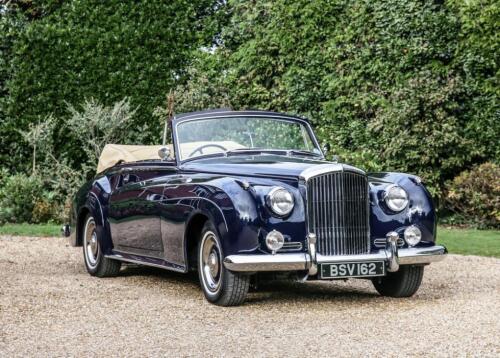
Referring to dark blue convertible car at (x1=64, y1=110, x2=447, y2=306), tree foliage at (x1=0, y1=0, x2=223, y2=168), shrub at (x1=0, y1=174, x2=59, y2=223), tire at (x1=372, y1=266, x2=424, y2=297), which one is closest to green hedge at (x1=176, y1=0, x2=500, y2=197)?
tree foliage at (x1=0, y1=0, x2=223, y2=168)

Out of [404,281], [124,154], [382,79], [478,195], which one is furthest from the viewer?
[382,79]

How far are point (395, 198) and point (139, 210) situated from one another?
2.43 metres

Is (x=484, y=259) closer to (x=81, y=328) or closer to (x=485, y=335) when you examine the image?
(x=485, y=335)

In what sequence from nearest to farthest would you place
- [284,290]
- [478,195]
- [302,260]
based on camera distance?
[302,260] → [284,290] → [478,195]

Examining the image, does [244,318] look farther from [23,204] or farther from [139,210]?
[23,204]

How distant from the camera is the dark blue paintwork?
711 cm

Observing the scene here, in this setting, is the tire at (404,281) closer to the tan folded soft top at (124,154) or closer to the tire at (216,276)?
the tire at (216,276)

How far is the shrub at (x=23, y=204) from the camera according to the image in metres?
16.0

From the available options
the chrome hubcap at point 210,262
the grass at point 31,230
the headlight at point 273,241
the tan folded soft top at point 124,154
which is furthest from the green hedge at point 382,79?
the headlight at point 273,241

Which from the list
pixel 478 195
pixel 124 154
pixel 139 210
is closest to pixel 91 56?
pixel 124 154

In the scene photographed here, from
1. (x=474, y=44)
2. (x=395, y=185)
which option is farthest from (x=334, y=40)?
(x=395, y=185)

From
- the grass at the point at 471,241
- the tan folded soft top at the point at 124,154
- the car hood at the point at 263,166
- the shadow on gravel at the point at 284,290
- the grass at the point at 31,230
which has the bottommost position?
the shadow on gravel at the point at 284,290

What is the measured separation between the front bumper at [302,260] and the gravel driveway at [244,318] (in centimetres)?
34

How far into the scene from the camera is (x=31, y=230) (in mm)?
14398
